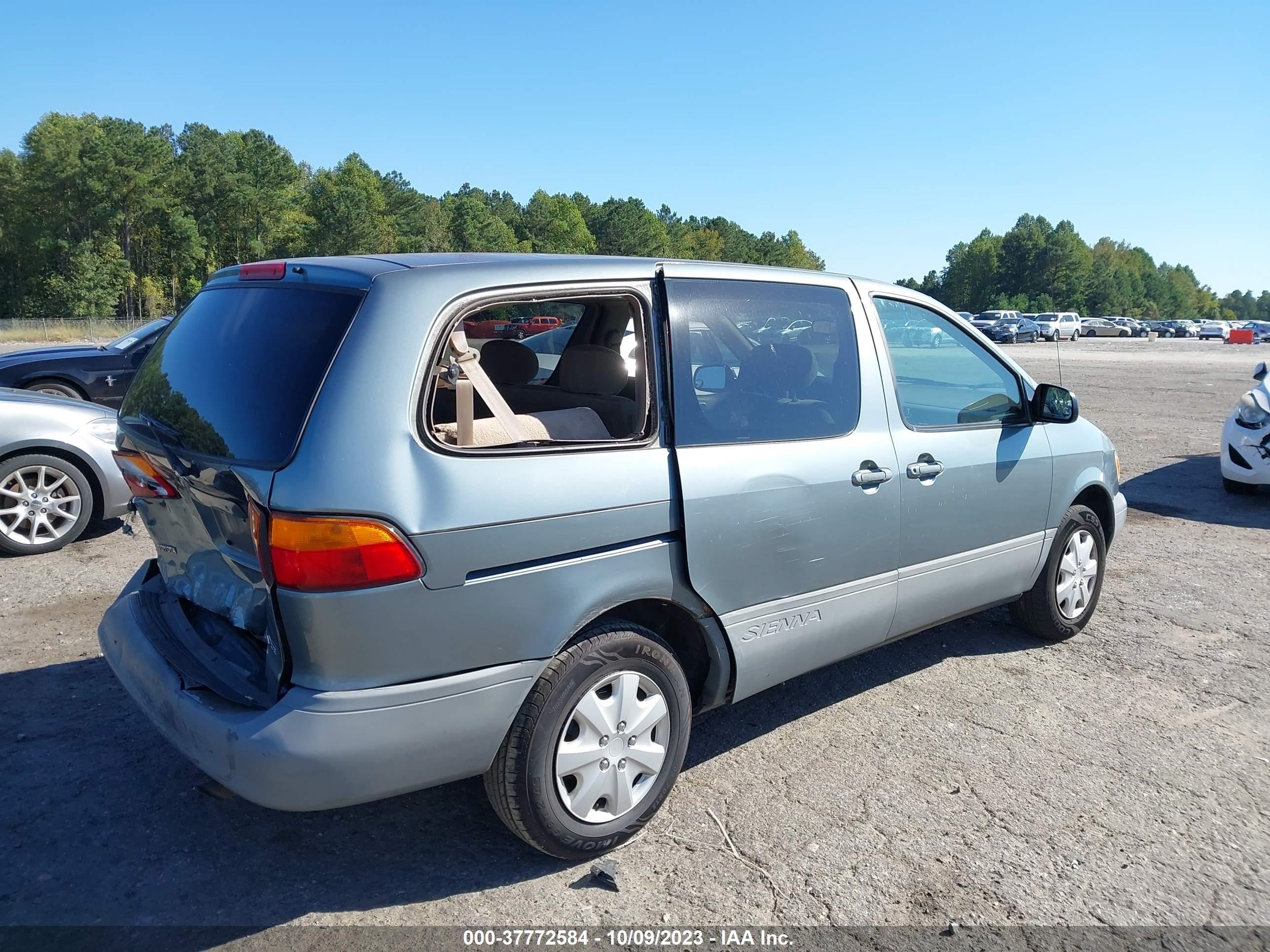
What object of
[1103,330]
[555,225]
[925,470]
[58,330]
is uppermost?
[555,225]

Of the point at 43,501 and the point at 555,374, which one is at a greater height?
the point at 555,374

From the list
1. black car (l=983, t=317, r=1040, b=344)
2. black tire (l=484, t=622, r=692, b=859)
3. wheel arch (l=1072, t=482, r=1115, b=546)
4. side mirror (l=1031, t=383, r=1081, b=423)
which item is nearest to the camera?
black tire (l=484, t=622, r=692, b=859)

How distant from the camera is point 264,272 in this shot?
3160 mm

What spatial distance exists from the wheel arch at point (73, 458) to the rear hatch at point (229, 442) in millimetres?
3635

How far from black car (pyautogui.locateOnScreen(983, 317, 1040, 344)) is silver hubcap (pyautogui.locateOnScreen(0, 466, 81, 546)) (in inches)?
2198

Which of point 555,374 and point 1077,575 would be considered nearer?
point 555,374

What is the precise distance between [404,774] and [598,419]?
149 cm

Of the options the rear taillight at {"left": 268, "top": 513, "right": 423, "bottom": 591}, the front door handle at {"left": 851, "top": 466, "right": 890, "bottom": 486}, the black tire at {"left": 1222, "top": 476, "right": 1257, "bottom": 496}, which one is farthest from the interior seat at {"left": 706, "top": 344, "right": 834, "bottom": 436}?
the black tire at {"left": 1222, "top": 476, "right": 1257, "bottom": 496}

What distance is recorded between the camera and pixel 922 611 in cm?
413

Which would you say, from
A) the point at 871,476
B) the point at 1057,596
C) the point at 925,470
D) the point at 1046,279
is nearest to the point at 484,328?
the point at 871,476

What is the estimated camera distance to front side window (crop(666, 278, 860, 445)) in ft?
10.9

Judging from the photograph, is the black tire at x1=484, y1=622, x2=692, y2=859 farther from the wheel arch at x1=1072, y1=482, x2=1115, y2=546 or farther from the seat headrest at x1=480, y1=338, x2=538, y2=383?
the wheel arch at x1=1072, y1=482, x2=1115, y2=546

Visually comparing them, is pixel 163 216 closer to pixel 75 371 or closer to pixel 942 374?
pixel 75 371

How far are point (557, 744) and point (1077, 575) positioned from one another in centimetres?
335
